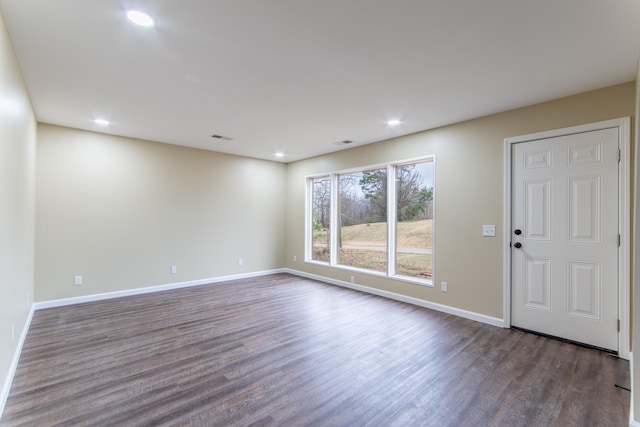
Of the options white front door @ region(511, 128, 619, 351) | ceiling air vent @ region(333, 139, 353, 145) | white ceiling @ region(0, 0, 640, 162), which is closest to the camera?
white ceiling @ region(0, 0, 640, 162)

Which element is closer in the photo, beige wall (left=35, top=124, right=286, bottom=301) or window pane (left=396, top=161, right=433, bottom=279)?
beige wall (left=35, top=124, right=286, bottom=301)

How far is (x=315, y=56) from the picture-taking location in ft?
7.61

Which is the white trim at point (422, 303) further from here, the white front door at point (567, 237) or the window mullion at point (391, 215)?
the window mullion at point (391, 215)

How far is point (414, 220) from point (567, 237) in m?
1.86

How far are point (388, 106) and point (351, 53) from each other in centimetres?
118

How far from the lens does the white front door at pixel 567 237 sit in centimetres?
278

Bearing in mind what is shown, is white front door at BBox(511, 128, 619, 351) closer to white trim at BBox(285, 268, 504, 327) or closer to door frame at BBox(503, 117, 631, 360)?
door frame at BBox(503, 117, 631, 360)

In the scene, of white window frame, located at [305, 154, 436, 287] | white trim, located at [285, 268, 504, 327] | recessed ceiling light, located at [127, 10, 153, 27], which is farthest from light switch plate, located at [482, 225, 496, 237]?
recessed ceiling light, located at [127, 10, 153, 27]

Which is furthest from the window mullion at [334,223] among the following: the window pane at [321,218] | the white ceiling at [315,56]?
the white ceiling at [315,56]

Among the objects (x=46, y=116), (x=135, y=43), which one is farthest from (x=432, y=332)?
(x=46, y=116)

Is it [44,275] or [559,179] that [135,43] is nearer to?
[44,275]

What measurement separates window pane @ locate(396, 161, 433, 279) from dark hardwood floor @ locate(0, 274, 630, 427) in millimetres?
882

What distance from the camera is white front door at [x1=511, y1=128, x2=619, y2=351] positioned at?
2.78 meters

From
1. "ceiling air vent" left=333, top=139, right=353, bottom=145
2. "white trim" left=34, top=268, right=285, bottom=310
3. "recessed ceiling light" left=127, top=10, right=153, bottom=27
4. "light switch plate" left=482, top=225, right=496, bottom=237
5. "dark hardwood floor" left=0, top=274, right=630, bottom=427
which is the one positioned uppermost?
"recessed ceiling light" left=127, top=10, right=153, bottom=27
